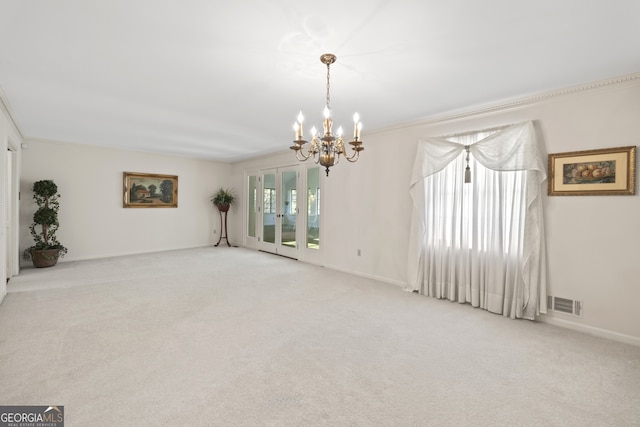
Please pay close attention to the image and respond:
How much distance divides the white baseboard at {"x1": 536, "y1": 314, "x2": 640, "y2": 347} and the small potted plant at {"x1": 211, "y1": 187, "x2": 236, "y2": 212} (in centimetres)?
723

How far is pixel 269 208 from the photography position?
7441 millimetres

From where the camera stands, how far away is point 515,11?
185 cm

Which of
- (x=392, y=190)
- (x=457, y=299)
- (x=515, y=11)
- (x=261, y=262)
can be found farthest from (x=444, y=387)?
(x=261, y=262)

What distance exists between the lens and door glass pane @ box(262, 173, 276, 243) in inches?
287

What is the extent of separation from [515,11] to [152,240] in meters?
7.89

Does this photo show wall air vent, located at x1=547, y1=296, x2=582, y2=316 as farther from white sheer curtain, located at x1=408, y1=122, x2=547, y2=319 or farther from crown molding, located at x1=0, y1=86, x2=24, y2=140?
Answer: crown molding, located at x1=0, y1=86, x2=24, y2=140

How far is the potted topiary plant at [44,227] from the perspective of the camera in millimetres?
5441

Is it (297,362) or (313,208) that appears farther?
(313,208)

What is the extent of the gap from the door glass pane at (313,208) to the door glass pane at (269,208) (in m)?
1.29

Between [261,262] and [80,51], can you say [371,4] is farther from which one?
[261,262]

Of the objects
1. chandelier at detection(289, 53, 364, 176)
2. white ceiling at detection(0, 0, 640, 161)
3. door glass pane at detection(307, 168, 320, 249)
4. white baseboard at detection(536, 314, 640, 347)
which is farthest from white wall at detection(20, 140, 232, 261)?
white baseboard at detection(536, 314, 640, 347)

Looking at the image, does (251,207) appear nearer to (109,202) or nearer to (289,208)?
(289,208)

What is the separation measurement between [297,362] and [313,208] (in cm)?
404

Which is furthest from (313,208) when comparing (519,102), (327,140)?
(519,102)
